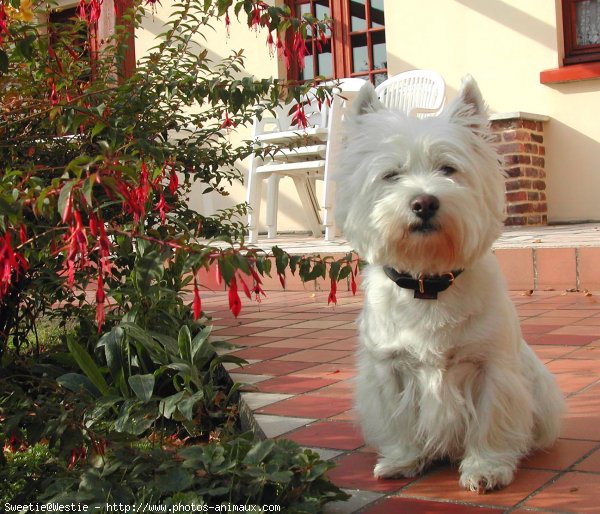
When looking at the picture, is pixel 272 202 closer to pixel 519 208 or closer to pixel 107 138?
pixel 519 208

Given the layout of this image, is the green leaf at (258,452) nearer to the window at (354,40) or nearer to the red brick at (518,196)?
the red brick at (518,196)

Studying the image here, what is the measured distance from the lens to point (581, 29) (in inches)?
300

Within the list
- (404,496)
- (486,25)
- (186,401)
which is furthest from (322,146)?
(404,496)

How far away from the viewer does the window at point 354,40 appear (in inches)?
347

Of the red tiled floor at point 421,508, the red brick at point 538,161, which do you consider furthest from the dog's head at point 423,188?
the red brick at point 538,161

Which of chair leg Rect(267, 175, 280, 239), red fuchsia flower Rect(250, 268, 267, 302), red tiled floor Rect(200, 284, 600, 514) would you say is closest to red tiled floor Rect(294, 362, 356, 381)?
red tiled floor Rect(200, 284, 600, 514)

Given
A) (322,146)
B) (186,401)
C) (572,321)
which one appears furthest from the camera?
(322,146)

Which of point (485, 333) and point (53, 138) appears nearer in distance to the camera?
point (485, 333)

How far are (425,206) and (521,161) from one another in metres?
5.11

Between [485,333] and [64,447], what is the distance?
114 centimetres

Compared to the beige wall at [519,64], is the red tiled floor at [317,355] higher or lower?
lower

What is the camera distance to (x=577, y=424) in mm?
2744

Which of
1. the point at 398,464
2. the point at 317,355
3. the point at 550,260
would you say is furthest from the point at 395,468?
the point at 550,260

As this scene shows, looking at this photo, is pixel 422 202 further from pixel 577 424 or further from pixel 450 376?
pixel 577 424
